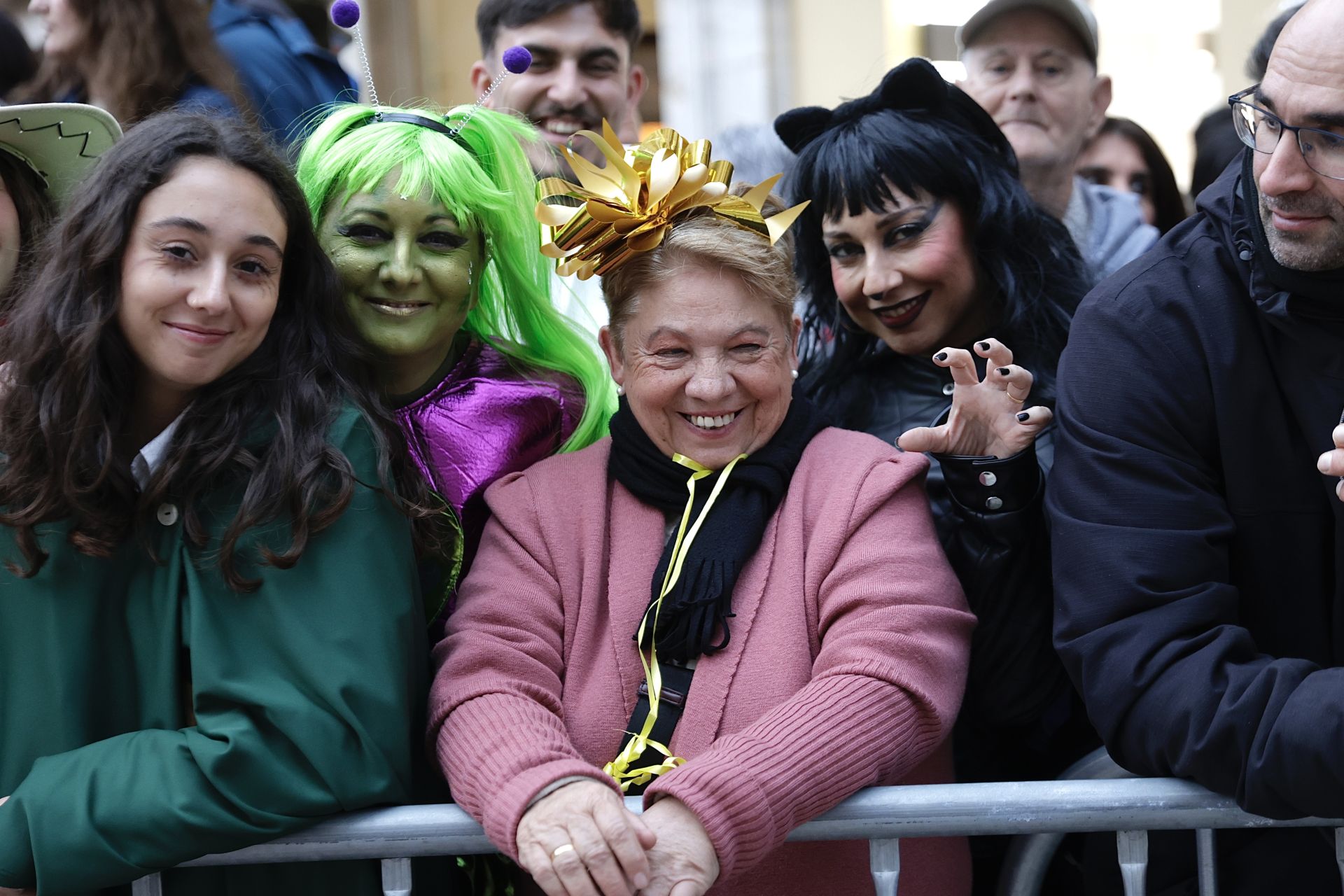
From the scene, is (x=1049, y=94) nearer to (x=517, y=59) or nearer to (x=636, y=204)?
(x=517, y=59)

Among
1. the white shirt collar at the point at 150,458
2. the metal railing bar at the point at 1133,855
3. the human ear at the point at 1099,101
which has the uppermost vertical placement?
the human ear at the point at 1099,101

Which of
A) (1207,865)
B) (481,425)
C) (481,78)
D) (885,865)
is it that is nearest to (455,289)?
(481,425)

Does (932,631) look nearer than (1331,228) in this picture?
No

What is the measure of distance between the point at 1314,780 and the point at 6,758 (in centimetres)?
192

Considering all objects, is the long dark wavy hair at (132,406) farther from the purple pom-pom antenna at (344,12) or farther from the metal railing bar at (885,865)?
the metal railing bar at (885,865)

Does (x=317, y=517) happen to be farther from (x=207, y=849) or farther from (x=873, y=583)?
(x=873, y=583)

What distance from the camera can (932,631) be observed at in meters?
2.34

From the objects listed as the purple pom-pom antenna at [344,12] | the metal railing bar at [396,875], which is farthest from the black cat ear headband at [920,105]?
the metal railing bar at [396,875]

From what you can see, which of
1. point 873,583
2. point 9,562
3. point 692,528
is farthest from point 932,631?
point 9,562

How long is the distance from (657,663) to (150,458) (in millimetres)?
884

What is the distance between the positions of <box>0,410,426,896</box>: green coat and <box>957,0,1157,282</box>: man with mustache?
2205mm

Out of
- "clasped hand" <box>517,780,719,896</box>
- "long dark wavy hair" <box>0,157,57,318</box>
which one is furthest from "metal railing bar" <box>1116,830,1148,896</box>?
"long dark wavy hair" <box>0,157,57,318</box>

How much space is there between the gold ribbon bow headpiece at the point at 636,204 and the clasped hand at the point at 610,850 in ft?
3.28

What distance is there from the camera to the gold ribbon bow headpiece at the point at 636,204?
102 inches
